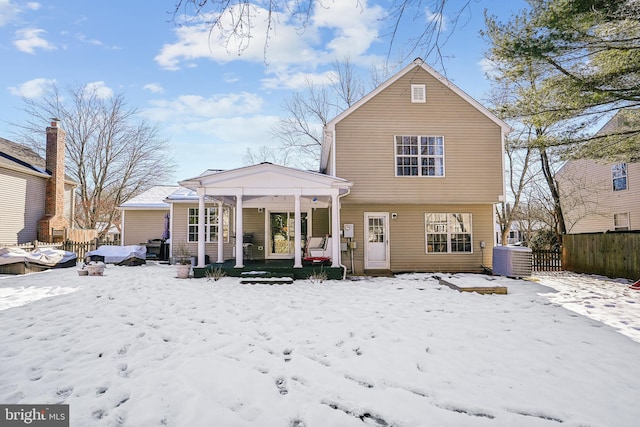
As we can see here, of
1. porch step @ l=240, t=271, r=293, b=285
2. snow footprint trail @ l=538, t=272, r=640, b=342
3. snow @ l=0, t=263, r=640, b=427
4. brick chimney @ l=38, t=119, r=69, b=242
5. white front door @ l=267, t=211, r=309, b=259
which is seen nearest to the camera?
snow @ l=0, t=263, r=640, b=427

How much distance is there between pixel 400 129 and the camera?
38.0 feet

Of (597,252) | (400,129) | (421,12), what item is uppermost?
(400,129)

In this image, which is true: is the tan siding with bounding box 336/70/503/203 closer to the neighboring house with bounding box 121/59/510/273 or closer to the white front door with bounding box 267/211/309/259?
the neighboring house with bounding box 121/59/510/273

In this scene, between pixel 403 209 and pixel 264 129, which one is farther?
pixel 264 129

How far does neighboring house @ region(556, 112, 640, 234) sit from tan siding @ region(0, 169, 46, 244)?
931 inches

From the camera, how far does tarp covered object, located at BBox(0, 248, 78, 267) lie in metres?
10.7

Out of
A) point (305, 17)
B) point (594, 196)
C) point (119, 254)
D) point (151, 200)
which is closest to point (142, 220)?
point (151, 200)

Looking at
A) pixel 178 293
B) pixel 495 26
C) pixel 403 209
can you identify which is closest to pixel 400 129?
pixel 403 209

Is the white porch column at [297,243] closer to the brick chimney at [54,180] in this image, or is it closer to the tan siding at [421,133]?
the tan siding at [421,133]

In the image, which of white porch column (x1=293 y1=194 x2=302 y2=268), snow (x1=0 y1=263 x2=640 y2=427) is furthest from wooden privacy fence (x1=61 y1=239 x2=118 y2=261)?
white porch column (x1=293 y1=194 x2=302 y2=268)

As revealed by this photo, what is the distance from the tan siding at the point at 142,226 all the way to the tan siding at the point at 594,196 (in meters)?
20.9

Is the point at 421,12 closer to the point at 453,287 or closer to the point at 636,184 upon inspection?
the point at 453,287

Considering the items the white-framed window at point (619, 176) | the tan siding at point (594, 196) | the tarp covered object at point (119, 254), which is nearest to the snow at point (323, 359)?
the tarp covered object at point (119, 254)

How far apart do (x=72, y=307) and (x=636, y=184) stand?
21.3 meters
